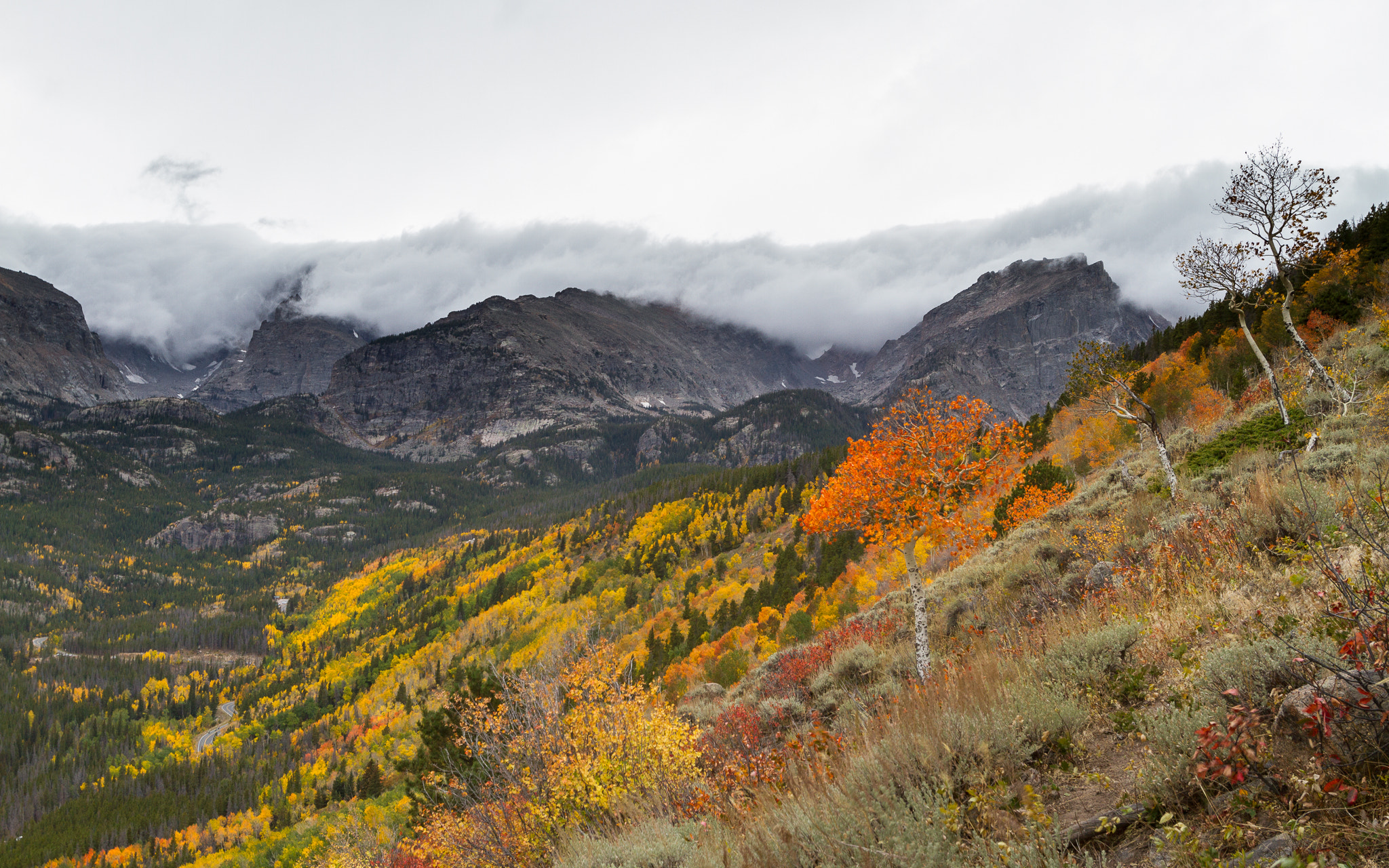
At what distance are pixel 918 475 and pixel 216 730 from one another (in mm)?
190227

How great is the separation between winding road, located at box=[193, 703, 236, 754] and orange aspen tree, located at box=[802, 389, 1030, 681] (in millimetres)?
172291

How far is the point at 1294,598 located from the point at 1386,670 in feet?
9.43

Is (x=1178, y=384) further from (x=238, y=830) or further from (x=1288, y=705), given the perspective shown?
(x=238, y=830)

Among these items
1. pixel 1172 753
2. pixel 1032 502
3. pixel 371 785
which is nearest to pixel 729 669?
pixel 1032 502

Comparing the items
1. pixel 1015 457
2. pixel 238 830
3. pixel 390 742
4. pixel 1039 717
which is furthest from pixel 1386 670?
pixel 238 830

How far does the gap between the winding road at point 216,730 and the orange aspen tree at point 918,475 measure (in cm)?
17229

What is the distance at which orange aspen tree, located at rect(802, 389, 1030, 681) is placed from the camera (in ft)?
48.3

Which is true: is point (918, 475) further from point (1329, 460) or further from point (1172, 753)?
point (1172, 753)

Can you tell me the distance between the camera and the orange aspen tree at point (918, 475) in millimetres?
14719

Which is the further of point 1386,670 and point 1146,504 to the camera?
point 1146,504

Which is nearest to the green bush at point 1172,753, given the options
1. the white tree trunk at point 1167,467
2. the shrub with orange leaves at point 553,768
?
the shrub with orange leaves at point 553,768

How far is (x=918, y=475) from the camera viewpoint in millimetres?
14797

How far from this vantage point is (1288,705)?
144 inches

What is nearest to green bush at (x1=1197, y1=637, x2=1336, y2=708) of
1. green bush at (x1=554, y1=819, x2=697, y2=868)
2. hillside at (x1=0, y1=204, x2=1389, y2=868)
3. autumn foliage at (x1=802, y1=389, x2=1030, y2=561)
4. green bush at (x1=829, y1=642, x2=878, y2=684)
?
hillside at (x1=0, y1=204, x2=1389, y2=868)
